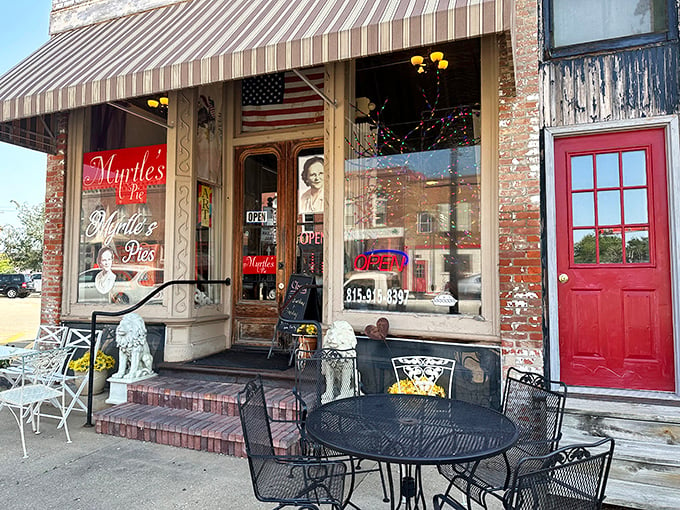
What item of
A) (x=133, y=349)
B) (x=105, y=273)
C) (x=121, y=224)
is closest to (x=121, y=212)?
(x=121, y=224)

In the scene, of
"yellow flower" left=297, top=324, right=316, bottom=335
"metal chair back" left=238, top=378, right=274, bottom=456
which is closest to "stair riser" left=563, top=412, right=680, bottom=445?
"metal chair back" left=238, top=378, right=274, bottom=456

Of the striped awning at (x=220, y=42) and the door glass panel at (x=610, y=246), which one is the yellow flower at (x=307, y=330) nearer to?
the striped awning at (x=220, y=42)

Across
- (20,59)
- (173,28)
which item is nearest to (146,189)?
(173,28)

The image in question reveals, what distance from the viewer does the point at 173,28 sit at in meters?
4.89

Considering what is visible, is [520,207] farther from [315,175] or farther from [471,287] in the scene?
[315,175]

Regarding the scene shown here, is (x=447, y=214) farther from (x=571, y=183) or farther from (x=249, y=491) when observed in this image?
(x=249, y=491)

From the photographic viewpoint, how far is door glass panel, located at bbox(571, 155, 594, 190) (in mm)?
4188

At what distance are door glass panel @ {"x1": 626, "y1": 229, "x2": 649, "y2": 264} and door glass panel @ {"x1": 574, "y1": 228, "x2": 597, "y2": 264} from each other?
269 mm

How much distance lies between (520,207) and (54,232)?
5781 mm

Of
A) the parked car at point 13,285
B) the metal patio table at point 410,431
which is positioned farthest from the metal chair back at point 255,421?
Result: the parked car at point 13,285

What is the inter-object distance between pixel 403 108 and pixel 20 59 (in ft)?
16.3

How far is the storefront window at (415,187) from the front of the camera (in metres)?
4.34

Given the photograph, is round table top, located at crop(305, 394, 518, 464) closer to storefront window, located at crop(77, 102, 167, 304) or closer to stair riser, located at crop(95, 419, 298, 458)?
stair riser, located at crop(95, 419, 298, 458)

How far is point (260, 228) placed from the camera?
19.7 feet
